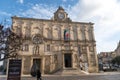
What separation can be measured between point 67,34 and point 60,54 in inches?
273

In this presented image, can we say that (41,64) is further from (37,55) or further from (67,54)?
(67,54)

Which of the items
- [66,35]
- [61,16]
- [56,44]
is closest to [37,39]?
[56,44]

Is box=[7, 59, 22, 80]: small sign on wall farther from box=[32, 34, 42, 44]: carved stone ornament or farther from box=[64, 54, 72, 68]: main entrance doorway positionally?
box=[32, 34, 42, 44]: carved stone ornament

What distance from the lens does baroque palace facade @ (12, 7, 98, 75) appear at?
39281 millimetres

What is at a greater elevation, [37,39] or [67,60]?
[37,39]

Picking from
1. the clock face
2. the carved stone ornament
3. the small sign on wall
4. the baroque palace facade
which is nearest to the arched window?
the baroque palace facade

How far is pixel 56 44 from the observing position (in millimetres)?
41969

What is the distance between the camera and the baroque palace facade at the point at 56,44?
39.3 meters

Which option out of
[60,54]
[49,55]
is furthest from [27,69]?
[60,54]

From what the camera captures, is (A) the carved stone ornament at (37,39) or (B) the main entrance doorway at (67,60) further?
(A) the carved stone ornament at (37,39)

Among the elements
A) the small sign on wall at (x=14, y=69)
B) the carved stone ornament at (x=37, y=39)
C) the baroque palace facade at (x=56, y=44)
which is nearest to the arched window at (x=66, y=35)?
the baroque palace facade at (x=56, y=44)

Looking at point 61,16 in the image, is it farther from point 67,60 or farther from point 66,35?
point 67,60

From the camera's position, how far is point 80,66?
40.8m

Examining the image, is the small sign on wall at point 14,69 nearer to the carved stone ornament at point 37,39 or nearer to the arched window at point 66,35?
the carved stone ornament at point 37,39
